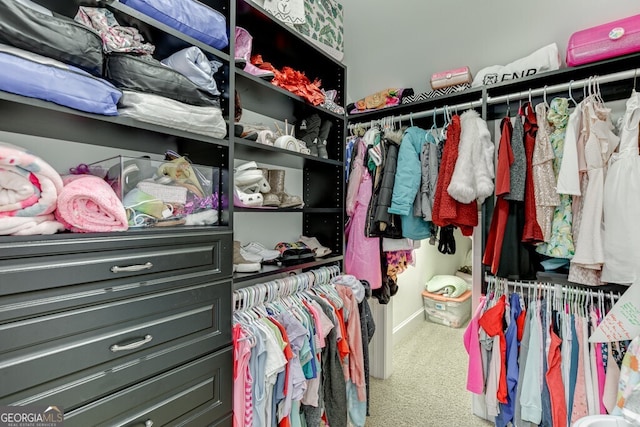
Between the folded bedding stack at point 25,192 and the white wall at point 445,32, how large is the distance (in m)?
2.16

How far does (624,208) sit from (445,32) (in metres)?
1.52

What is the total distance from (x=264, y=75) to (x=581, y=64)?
4.92 feet

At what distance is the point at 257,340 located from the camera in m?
1.30

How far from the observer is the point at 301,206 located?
68.2 inches

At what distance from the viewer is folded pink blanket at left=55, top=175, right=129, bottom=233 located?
0.87 metres

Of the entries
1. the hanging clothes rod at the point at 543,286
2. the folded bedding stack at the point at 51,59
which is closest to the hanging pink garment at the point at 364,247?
the hanging clothes rod at the point at 543,286

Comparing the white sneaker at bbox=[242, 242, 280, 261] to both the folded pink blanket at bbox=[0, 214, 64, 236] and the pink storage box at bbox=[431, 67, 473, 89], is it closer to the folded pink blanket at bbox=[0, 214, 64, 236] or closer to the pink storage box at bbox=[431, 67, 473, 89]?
the folded pink blanket at bbox=[0, 214, 64, 236]

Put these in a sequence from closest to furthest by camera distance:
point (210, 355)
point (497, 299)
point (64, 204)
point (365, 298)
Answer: point (64, 204) < point (210, 355) < point (497, 299) < point (365, 298)

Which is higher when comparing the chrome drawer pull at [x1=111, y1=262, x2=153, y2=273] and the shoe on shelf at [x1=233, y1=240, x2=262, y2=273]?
the chrome drawer pull at [x1=111, y1=262, x2=153, y2=273]

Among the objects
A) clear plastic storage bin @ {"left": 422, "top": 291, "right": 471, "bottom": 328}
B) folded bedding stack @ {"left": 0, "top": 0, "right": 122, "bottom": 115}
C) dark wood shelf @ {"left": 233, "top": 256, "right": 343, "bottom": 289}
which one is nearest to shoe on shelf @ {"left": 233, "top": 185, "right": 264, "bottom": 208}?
dark wood shelf @ {"left": 233, "top": 256, "right": 343, "bottom": 289}

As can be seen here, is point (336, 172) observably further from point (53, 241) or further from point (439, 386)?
point (439, 386)

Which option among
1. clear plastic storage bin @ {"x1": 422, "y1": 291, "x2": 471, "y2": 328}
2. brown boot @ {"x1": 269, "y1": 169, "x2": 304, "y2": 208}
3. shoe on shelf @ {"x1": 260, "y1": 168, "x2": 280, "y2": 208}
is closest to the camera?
shoe on shelf @ {"x1": 260, "y1": 168, "x2": 280, "y2": 208}

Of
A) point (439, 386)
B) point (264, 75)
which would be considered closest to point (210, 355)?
point (264, 75)

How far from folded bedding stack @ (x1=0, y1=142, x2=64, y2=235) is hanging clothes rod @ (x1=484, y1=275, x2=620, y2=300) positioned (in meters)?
1.99
